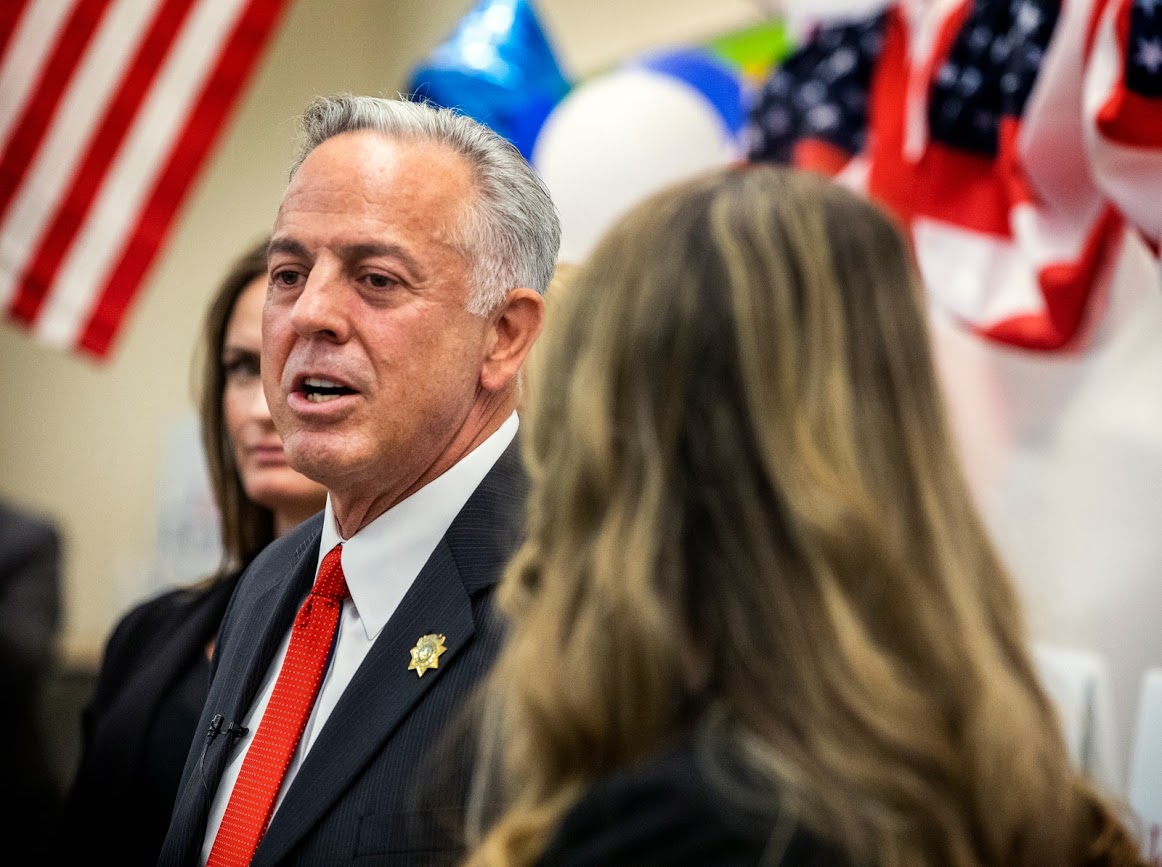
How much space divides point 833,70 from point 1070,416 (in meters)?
0.86

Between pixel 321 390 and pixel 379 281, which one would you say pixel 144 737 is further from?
pixel 379 281

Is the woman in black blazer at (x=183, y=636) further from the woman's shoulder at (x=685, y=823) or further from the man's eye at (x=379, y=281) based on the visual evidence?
the woman's shoulder at (x=685, y=823)

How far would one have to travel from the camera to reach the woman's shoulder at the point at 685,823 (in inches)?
30.6

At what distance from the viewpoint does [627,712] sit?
0.85m

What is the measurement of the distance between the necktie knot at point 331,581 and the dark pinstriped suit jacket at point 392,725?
6cm

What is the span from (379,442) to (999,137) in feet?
5.01

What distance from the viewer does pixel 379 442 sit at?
1362mm

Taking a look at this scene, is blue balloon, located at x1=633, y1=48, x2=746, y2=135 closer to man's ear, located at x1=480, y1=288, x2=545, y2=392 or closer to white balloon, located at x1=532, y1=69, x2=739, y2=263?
white balloon, located at x1=532, y1=69, x2=739, y2=263

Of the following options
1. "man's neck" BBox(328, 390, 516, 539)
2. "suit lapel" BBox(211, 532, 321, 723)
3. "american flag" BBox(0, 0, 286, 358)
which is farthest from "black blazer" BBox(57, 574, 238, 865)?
"american flag" BBox(0, 0, 286, 358)

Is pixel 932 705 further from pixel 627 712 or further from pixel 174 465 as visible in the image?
pixel 174 465

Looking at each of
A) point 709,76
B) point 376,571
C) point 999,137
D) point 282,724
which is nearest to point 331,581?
point 376,571

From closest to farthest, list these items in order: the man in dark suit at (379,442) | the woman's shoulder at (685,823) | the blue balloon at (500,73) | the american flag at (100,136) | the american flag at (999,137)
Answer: the woman's shoulder at (685,823)
the man in dark suit at (379,442)
the american flag at (999,137)
the blue balloon at (500,73)
the american flag at (100,136)

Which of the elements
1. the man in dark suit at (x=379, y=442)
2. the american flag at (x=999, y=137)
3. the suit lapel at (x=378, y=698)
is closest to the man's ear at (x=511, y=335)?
the man in dark suit at (x=379, y=442)

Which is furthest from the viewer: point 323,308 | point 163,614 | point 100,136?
point 100,136
